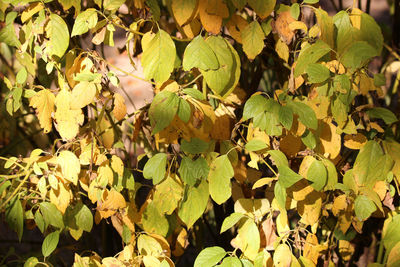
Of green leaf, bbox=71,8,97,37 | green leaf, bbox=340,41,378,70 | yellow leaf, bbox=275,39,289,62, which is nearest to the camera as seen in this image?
green leaf, bbox=340,41,378,70

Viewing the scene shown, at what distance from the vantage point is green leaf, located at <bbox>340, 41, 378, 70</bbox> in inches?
37.2

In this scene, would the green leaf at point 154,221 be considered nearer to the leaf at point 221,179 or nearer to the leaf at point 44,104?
the leaf at point 221,179

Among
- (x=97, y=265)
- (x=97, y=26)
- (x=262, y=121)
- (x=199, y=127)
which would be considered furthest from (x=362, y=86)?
(x=97, y=265)

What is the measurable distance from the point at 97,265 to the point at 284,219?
474 millimetres

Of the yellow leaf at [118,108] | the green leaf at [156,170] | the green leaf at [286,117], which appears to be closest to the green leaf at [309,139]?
the green leaf at [286,117]

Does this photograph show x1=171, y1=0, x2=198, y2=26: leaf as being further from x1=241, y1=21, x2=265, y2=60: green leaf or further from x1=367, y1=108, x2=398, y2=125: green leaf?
x1=367, y1=108, x2=398, y2=125: green leaf

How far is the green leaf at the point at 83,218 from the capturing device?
119 cm

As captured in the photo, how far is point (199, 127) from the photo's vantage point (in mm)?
1045

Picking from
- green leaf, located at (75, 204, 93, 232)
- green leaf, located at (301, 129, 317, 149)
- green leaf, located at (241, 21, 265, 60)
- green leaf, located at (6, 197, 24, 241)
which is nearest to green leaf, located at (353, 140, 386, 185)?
green leaf, located at (301, 129, 317, 149)

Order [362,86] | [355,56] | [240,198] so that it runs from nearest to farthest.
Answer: [355,56] → [362,86] → [240,198]

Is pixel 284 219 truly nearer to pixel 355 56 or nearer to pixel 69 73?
pixel 355 56

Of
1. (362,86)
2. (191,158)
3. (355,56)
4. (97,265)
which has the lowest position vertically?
(97,265)

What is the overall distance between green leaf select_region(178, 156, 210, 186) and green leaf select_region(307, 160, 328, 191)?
0.23m

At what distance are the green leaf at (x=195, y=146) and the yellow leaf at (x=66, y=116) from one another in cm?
28
